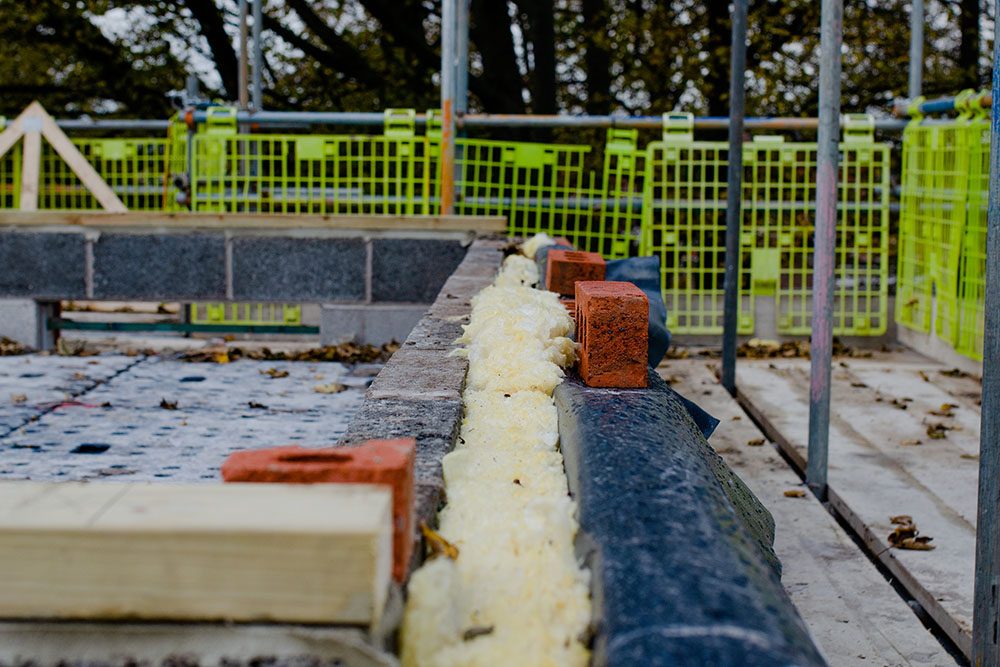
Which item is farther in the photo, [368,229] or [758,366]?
[758,366]

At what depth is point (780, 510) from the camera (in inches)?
174

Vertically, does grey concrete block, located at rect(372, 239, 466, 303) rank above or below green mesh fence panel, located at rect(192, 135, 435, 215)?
below

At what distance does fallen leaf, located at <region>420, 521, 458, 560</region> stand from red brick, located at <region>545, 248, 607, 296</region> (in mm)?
2447

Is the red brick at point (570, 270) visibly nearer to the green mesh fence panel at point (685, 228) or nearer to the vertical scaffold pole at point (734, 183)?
the vertical scaffold pole at point (734, 183)

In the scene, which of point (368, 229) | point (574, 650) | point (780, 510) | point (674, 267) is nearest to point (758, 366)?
point (674, 267)

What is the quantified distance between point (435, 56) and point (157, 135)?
496cm

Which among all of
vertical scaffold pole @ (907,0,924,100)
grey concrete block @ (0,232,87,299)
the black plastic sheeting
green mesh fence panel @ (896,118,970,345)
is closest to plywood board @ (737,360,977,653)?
green mesh fence panel @ (896,118,970,345)

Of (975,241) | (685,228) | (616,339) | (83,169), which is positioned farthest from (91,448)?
(685,228)

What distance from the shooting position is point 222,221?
24.3ft

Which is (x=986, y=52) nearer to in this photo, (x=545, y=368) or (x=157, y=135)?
(x=157, y=135)

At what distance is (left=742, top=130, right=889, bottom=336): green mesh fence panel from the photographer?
9.05m

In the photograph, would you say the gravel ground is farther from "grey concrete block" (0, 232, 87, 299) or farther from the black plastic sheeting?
the black plastic sheeting

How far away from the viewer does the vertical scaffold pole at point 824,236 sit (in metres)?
4.52

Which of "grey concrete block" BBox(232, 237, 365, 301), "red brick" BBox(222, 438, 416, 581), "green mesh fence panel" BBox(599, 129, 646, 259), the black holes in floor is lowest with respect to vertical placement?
the black holes in floor
